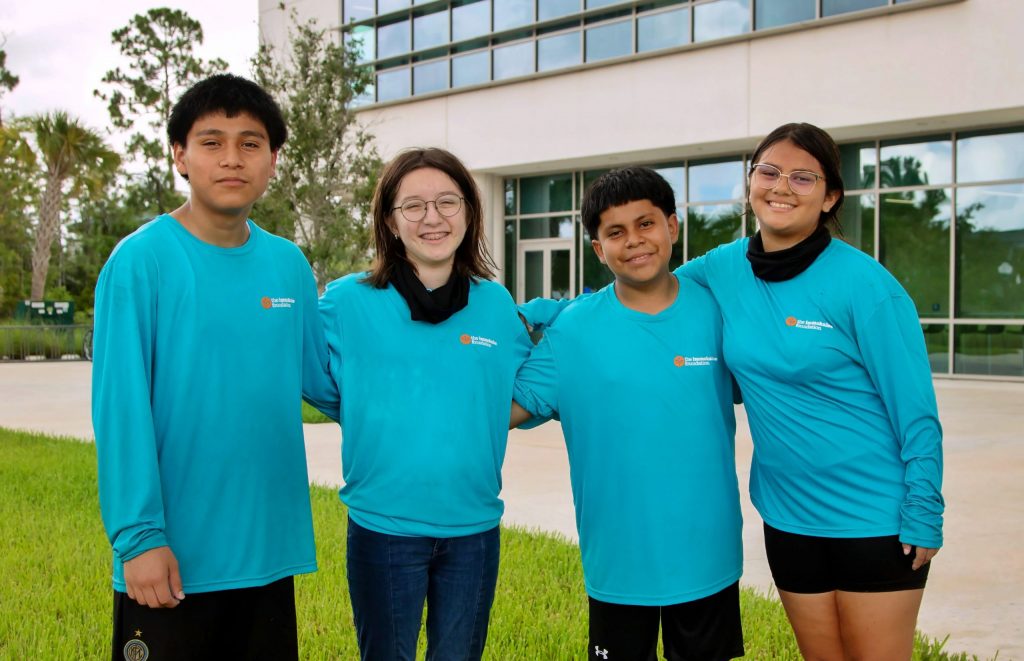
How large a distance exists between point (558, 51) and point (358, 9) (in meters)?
6.35

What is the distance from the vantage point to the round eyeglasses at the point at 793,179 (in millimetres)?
2717

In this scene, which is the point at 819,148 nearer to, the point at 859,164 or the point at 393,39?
the point at 859,164

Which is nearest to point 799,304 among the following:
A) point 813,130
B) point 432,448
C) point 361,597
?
point 813,130

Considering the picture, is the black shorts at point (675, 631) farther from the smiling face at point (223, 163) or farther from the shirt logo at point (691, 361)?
the smiling face at point (223, 163)

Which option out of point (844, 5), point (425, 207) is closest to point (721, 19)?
point (844, 5)

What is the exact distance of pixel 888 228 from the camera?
17094 millimetres

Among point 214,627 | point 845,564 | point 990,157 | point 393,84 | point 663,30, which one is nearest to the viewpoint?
point 214,627

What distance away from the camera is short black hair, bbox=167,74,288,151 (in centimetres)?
248

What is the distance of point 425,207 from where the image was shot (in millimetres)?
2783

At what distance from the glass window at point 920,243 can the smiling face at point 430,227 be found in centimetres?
1537

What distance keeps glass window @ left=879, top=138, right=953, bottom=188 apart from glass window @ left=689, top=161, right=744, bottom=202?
9.28ft

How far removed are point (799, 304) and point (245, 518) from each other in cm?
167

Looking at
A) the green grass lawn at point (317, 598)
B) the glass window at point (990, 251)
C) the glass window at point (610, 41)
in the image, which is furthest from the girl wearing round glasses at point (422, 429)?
the glass window at point (610, 41)

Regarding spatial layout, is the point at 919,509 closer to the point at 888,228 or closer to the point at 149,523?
the point at 149,523
